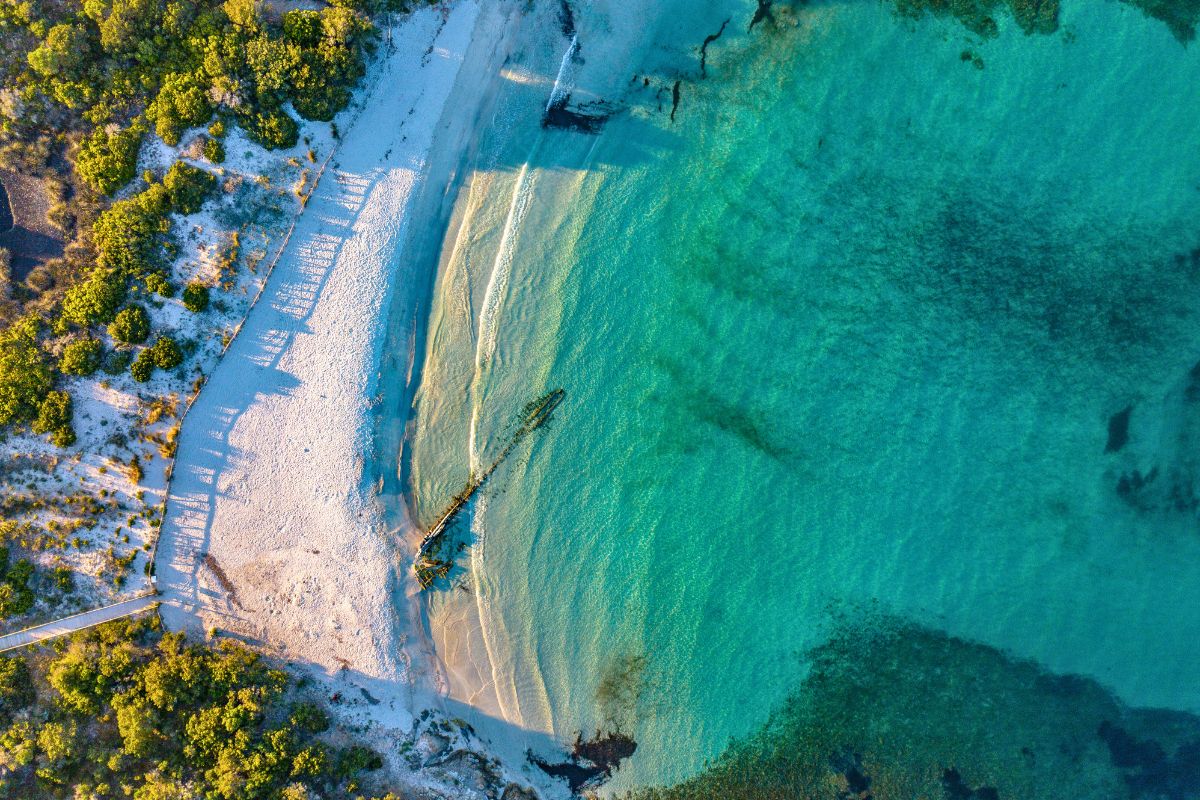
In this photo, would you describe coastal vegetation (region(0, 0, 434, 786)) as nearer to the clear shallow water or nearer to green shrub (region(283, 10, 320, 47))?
green shrub (region(283, 10, 320, 47))

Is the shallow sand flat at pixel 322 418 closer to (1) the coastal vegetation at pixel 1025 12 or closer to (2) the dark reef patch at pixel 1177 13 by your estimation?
(1) the coastal vegetation at pixel 1025 12

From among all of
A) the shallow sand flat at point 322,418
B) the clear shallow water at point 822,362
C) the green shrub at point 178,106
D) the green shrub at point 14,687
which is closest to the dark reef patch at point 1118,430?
the clear shallow water at point 822,362

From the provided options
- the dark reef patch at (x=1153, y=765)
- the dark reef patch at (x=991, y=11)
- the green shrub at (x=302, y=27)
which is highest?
the dark reef patch at (x=991, y=11)

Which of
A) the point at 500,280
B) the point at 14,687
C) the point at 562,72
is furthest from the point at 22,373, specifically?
the point at 562,72

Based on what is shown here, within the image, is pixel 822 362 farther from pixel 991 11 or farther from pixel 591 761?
pixel 591 761

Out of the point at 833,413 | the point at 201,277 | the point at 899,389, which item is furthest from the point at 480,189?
the point at 899,389

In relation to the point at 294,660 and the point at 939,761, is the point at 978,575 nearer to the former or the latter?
the point at 939,761

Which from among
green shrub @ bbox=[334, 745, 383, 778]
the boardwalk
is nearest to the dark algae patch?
green shrub @ bbox=[334, 745, 383, 778]
